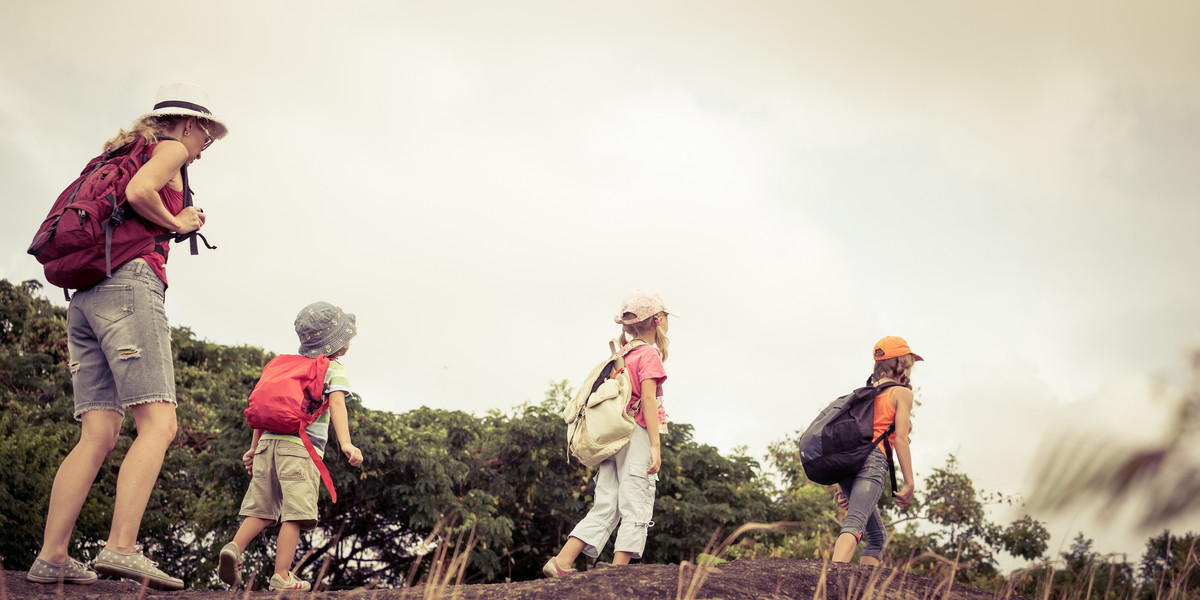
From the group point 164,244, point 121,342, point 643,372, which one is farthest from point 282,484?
point 643,372

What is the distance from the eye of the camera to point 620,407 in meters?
5.47

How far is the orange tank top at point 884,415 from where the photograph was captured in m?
5.88

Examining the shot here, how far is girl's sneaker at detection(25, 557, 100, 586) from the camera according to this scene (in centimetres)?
448

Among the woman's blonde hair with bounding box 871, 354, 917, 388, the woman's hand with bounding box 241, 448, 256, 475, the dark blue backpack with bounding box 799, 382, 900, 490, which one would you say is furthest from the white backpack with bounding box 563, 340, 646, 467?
the woman's hand with bounding box 241, 448, 256, 475

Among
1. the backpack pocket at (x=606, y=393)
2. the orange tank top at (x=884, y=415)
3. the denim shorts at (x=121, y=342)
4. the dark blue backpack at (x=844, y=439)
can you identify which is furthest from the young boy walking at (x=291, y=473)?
the orange tank top at (x=884, y=415)

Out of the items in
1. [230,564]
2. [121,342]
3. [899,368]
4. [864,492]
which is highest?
[899,368]

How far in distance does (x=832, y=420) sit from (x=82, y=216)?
445 cm

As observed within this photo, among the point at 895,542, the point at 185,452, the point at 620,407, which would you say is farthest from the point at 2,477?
the point at 895,542

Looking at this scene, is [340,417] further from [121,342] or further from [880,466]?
[880,466]

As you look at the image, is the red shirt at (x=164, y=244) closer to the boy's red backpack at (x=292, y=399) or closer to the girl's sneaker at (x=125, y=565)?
the boy's red backpack at (x=292, y=399)

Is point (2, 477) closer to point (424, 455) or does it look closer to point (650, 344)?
point (424, 455)

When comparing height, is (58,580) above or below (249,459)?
below

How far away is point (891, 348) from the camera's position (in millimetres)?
6219

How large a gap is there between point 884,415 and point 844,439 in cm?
32
